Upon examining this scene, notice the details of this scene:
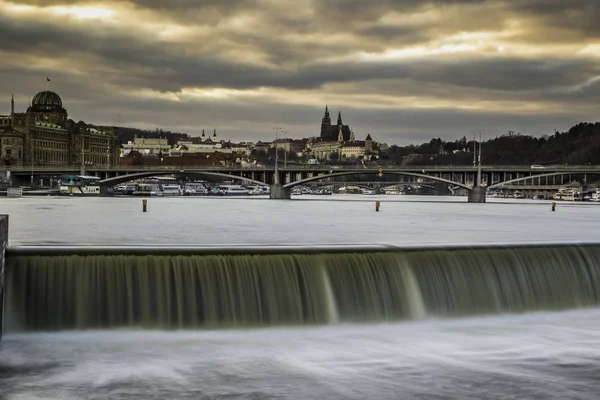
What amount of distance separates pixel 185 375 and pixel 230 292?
13.2 feet

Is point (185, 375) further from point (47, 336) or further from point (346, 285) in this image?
point (346, 285)

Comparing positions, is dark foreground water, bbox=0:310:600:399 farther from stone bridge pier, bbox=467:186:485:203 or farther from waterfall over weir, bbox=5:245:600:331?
stone bridge pier, bbox=467:186:485:203

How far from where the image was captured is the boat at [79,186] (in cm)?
11394

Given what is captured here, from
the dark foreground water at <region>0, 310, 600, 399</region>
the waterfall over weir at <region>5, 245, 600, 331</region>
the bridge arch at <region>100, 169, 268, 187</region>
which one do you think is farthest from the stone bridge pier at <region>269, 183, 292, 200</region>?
the dark foreground water at <region>0, 310, 600, 399</region>

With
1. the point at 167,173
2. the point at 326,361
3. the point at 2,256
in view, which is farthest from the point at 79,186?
the point at 326,361

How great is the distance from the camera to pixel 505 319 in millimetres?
20016

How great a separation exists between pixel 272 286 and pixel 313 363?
362cm

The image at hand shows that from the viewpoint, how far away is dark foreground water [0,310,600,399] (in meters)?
13.6

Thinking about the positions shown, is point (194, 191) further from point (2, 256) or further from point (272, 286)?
point (2, 256)

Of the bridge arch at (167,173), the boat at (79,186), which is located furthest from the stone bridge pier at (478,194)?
the boat at (79,186)

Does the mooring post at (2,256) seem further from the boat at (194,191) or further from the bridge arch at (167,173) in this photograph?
the boat at (194,191)

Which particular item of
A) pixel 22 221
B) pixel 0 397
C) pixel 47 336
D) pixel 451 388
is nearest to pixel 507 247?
pixel 451 388

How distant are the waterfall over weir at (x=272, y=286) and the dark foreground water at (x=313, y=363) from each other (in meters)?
0.52

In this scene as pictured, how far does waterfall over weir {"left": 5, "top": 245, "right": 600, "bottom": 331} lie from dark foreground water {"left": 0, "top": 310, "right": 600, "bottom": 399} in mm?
519
